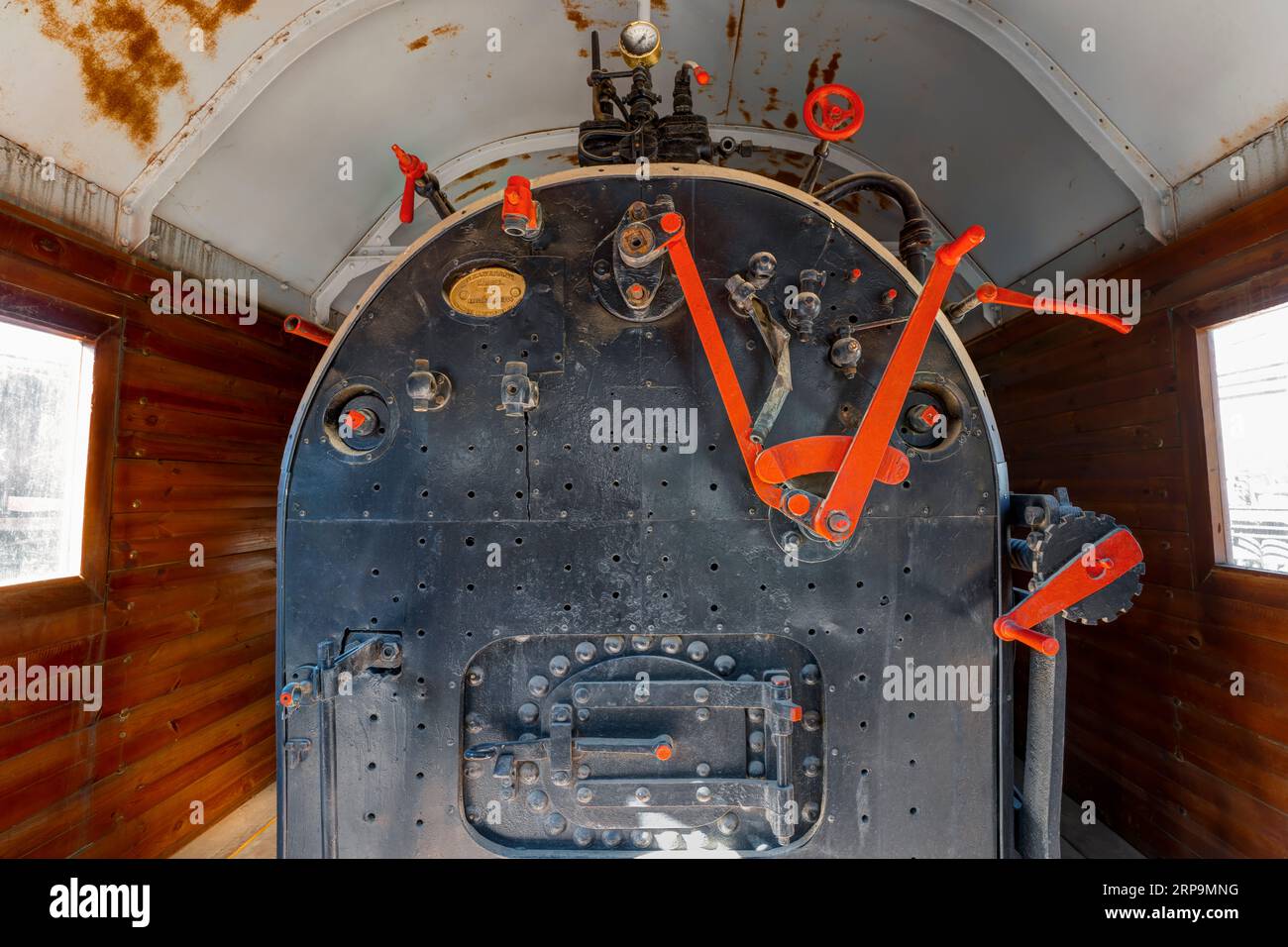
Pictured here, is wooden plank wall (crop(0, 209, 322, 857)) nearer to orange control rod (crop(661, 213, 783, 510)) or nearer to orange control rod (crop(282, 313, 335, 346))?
orange control rod (crop(282, 313, 335, 346))

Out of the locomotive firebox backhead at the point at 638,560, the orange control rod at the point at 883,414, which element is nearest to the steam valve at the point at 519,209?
the locomotive firebox backhead at the point at 638,560

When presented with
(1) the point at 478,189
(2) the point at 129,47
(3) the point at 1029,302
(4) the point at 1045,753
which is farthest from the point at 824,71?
(4) the point at 1045,753

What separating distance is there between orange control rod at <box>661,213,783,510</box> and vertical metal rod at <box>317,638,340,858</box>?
133 cm

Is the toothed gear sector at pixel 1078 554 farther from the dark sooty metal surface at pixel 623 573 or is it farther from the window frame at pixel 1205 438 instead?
the window frame at pixel 1205 438

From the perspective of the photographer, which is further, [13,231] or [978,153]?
[978,153]

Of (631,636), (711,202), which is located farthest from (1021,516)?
(711,202)

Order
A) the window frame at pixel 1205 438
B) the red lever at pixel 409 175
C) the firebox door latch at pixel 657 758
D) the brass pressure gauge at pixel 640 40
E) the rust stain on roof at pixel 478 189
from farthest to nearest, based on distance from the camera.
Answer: the rust stain on roof at pixel 478 189 → the window frame at pixel 1205 438 → the red lever at pixel 409 175 → the brass pressure gauge at pixel 640 40 → the firebox door latch at pixel 657 758

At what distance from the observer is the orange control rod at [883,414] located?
160 centimetres

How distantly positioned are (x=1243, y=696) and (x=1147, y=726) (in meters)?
0.53

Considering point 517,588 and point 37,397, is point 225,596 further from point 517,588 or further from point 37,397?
point 517,588

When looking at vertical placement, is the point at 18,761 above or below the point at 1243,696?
below

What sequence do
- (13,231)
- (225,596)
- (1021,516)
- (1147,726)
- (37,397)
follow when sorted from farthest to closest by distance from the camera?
(225,596), (1147,726), (37,397), (13,231), (1021,516)

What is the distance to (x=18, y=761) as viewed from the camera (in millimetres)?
2221

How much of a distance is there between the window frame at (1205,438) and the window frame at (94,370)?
15.0 feet
